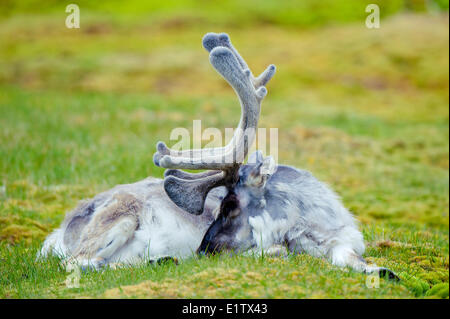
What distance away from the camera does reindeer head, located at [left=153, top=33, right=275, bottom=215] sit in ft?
18.7

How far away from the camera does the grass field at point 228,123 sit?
5.17m

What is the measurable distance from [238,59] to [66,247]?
274 cm

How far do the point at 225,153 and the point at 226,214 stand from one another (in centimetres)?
62

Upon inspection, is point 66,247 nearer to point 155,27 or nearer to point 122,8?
point 155,27

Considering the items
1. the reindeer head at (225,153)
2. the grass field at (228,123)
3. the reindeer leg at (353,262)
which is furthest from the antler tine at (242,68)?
the reindeer leg at (353,262)

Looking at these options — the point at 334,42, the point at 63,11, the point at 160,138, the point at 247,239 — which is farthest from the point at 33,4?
the point at 247,239

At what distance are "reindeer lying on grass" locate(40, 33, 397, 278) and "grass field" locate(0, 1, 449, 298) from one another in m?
0.39

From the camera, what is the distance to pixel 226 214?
5.96 m

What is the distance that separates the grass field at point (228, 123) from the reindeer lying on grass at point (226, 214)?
388mm

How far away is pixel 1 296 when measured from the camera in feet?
16.5

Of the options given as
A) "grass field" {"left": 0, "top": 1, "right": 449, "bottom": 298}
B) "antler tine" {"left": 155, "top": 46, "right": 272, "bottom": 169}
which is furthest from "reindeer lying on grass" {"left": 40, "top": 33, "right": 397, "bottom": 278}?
"grass field" {"left": 0, "top": 1, "right": 449, "bottom": 298}

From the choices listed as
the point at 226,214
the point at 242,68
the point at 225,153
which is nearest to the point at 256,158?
the point at 225,153

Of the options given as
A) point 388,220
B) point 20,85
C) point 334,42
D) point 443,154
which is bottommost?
point 388,220

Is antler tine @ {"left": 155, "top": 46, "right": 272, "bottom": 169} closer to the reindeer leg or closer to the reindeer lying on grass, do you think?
the reindeer lying on grass
